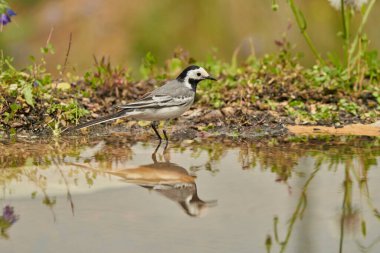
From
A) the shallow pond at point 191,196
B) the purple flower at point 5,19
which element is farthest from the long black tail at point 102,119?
the purple flower at point 5,19

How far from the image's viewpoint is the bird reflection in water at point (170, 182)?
14.7 ft

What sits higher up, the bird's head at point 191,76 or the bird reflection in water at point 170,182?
the bird's head at point 191,76

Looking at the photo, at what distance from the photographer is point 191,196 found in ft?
15.4

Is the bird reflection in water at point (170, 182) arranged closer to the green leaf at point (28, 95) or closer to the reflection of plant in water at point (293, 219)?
the reflection of plant in water at point (293, 219)

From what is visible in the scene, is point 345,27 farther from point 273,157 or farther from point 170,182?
point 170,182

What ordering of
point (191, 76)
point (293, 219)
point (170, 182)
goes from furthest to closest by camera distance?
point (191, 76) → point (170, 182) → point (293, 219)

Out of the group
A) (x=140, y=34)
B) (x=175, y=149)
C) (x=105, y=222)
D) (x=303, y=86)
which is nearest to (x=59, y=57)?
(x=140, y=34)

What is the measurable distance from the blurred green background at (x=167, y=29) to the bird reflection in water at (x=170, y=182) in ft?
18.8

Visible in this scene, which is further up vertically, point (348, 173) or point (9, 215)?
point (348, 173)

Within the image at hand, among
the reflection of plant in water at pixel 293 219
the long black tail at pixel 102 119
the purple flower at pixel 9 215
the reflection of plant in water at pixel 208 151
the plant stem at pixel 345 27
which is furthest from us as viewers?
the plant stem at pixel 345 27

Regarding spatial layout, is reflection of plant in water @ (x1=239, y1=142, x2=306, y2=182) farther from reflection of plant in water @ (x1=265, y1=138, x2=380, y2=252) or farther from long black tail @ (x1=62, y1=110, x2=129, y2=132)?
long black tail @ (x1=62, y1=110, x2=129, y2=132)

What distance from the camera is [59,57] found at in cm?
1226

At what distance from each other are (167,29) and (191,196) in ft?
24.3

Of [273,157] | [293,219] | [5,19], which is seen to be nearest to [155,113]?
[273,157]
